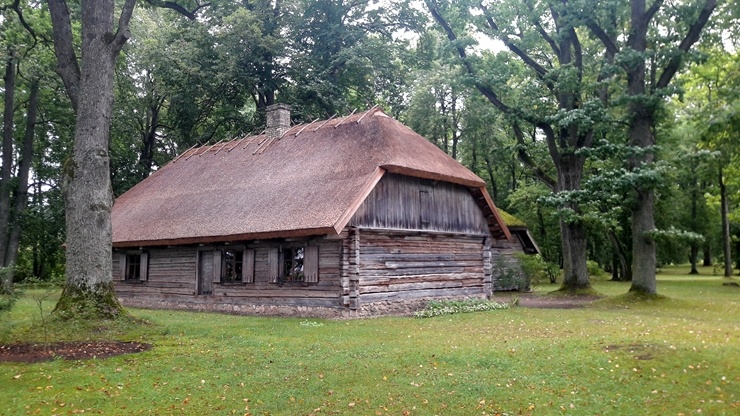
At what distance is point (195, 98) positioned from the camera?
1382 inches

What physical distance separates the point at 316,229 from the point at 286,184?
4.42 m

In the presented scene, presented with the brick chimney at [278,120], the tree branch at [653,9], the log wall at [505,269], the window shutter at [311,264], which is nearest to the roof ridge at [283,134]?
the brick chimney at [278,120]

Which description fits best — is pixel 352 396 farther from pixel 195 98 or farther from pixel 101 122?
pixel 195 98

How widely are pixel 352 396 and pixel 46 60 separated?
31215mm

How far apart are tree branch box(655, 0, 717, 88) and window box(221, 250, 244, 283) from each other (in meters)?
16.7

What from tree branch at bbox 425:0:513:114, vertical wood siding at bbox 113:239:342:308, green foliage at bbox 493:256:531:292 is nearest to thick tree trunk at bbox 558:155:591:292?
tree branch at bbox 425:0:513:114

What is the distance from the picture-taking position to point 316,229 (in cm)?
1695

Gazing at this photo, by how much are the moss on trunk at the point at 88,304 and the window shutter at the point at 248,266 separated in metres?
6.93

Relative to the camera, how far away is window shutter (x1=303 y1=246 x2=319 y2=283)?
61.7 feet

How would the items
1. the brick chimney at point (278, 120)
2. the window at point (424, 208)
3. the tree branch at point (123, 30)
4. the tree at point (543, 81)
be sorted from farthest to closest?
the brick chimney at point (278, 120) → the tree at point (543, 81) → the window at point (424, 208) → the tree branch at point (123, 30)

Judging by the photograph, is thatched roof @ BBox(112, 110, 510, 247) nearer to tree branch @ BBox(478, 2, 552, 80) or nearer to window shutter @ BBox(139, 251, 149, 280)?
window shutter @ BBox(139, 251, 149, 280)

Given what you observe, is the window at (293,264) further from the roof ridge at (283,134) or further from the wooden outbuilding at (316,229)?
the roof ridge at (283,134)

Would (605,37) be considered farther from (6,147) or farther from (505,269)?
(6,147)

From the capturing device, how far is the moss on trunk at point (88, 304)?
13.2 meters
